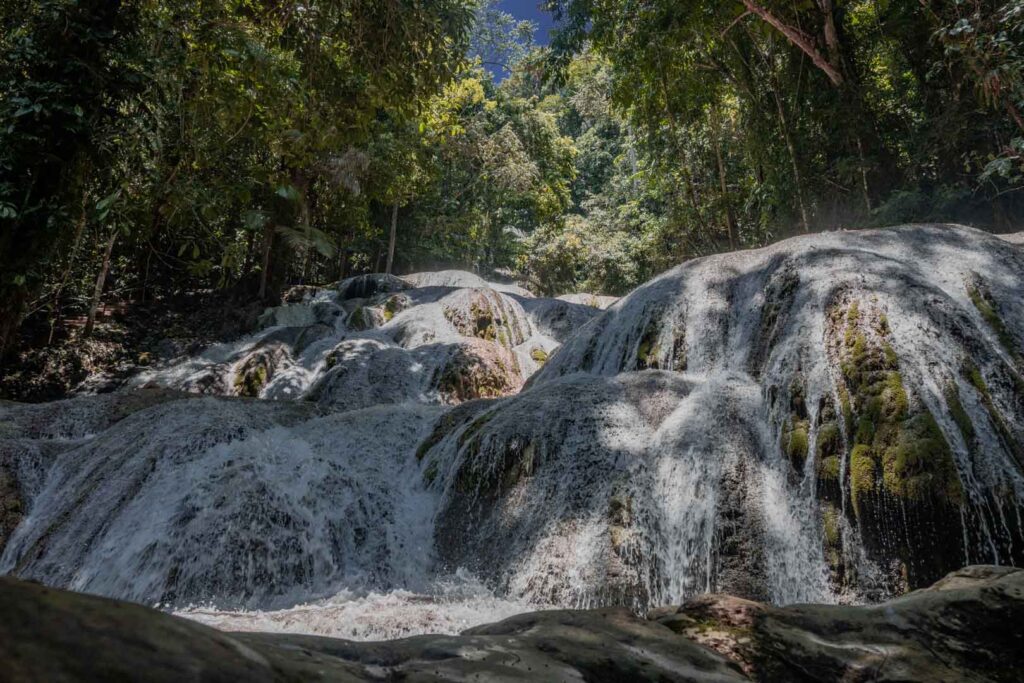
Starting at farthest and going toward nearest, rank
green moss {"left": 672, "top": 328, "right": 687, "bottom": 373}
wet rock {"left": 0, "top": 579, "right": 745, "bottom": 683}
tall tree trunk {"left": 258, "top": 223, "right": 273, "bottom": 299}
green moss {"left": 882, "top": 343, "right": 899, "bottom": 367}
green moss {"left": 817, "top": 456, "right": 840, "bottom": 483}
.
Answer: tall tree trunk {"left": 258, "top": 223, "right": 273, "bottom": 299} < green moss {"left": 672, "top": 328, "right": 687, "bottom": 373} < green moss {"left": 882, "top": 343, "right": 899, "bottom": 367} < green moss {"left": 817, "top": 456, "right": 840, "bottom": 483} < wet rock {"left": 0, "top": 579, "right": 745, "bottom": 683}

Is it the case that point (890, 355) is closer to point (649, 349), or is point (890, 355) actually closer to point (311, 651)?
point (649, 349)

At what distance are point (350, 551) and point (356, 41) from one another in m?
5.09

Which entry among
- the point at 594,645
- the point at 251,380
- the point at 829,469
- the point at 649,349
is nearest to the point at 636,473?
the point at 829,469

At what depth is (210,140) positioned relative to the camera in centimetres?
770

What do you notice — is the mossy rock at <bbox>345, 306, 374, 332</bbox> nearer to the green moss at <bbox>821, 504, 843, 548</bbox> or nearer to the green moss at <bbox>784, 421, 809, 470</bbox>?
the green moss at <bbox>784, 421, 809, 470</bbox>

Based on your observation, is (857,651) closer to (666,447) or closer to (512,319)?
(666,447)

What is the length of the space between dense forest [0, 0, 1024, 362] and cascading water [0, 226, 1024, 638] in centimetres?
191

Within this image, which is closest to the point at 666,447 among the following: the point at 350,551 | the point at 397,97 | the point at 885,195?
the point at 350,551

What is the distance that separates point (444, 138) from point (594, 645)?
15365 millimetres

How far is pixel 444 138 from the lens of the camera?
51.9ft

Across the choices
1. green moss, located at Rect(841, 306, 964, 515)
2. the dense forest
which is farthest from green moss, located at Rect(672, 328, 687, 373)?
the dense forest

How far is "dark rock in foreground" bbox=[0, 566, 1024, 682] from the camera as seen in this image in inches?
33.4

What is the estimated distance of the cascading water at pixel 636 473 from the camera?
3885 millimetres

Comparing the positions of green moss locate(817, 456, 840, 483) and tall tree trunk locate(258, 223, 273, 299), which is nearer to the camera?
green moss locate(817, 456, 840, 483)
